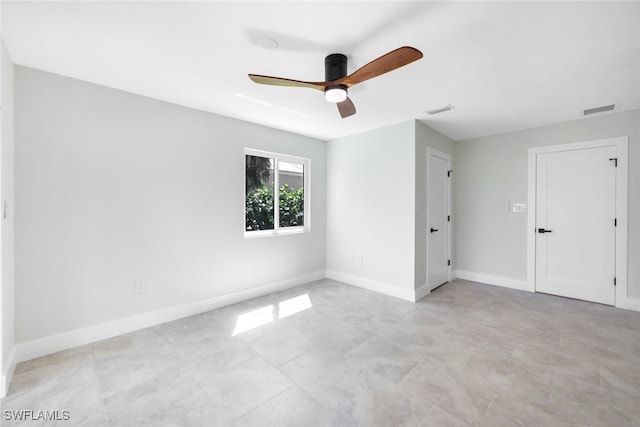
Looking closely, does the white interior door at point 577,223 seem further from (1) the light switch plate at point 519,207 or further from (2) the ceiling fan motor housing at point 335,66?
(2) the ceiling fan motor housing at point 335,66

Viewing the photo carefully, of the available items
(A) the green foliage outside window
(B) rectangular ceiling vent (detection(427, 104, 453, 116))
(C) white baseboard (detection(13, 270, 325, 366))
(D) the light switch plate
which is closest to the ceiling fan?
(B) rectangular ceiling vent (detection(427, 104, 453, 116))

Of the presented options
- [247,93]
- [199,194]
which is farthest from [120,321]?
[247,93]

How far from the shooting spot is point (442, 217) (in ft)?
14.6

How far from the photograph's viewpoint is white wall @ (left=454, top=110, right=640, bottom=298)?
3699 millimetres

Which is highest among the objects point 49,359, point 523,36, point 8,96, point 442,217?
point 523,36

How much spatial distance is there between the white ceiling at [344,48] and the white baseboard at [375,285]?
8.21 ft

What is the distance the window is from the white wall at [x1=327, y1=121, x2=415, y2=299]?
1.85 feet

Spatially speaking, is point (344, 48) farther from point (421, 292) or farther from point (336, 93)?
point (421, 292)

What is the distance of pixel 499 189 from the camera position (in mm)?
4430

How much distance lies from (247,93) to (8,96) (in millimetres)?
1879

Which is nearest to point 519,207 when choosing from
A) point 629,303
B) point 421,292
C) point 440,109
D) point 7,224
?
point 629,303

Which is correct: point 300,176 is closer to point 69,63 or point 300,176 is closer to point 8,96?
point 69,63

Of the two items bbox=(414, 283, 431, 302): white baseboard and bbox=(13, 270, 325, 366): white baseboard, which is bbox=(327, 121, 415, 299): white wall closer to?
bbox=(414, 283, 431, 302): white baseboard

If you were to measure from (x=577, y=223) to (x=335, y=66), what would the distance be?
4.12 meters
